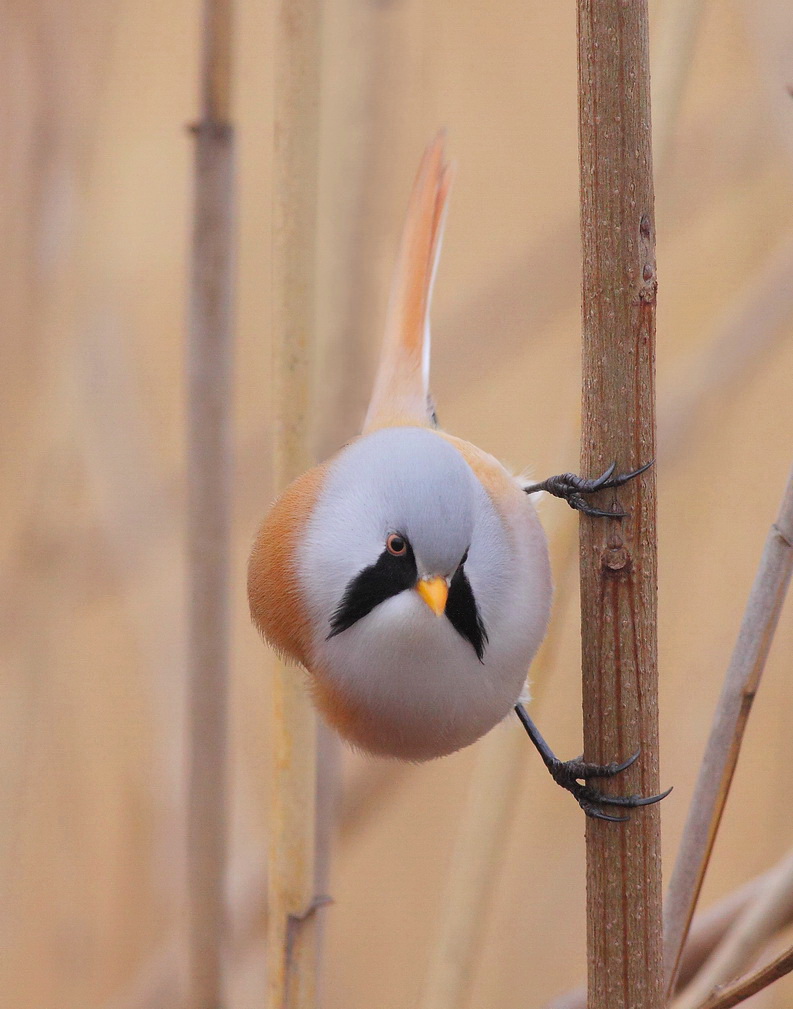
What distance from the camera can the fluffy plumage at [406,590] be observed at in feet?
3.50

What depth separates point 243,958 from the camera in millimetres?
1716

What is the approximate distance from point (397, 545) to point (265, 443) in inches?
36.1

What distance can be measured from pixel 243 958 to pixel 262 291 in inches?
51.3

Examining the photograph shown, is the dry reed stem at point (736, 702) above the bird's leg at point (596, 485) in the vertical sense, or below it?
below

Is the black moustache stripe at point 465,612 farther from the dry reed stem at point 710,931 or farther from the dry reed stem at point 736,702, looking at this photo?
the dry reed stem at point 710,931

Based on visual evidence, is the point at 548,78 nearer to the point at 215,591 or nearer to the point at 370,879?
the point at 215,591

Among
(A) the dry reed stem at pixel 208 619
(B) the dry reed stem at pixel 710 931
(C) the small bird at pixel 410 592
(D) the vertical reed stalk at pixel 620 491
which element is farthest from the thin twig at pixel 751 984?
(A) the dry reed stem at pixel 208 619

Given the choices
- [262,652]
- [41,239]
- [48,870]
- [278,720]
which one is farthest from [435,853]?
[41,239]

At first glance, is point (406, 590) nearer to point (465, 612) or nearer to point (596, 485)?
point (465, 612)

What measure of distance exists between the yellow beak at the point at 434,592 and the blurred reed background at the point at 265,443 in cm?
69

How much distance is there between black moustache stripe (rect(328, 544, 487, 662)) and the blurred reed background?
0.60m

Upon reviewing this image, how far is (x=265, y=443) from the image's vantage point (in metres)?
1.93

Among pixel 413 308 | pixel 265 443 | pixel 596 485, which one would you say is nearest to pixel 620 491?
pixel 596 485

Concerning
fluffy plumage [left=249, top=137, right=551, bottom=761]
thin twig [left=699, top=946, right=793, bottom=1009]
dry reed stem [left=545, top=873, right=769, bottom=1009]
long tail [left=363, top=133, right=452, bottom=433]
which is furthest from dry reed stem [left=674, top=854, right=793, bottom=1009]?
long tail [left=363, top=133, right=452, bottom=433]
